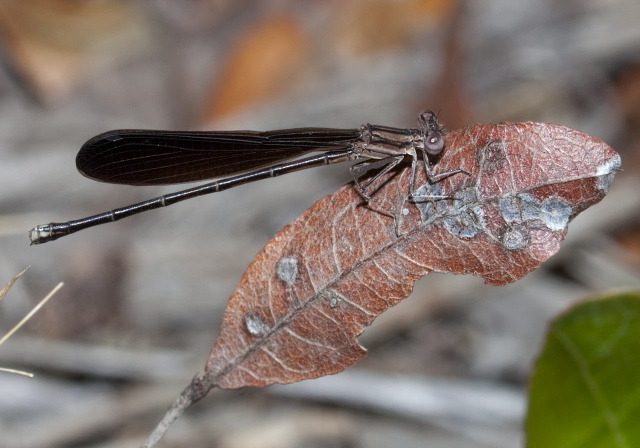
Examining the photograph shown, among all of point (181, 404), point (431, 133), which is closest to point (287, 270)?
point (181, 404)

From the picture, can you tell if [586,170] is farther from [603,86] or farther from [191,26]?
[191,26]

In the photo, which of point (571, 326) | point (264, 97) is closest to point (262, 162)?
point (571, 326)

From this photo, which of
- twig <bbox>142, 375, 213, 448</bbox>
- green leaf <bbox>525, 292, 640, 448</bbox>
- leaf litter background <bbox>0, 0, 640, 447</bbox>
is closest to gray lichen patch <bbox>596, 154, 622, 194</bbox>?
green leaf <bbox>525, 292, 640, 448</bbox>

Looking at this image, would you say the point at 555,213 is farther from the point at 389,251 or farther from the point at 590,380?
the point at 590,380

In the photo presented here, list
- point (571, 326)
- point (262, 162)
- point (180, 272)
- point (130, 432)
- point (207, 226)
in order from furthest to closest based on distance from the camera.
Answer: point (207, 226)
point (180, 272)
point (130, 432)
point (262, 162)
point (571, 326)

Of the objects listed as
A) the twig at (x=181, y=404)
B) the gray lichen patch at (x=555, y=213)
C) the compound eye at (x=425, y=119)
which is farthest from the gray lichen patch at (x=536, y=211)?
the compound eye at (x=425, y=119)

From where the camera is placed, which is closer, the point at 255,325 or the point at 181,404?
the point at 181,404
